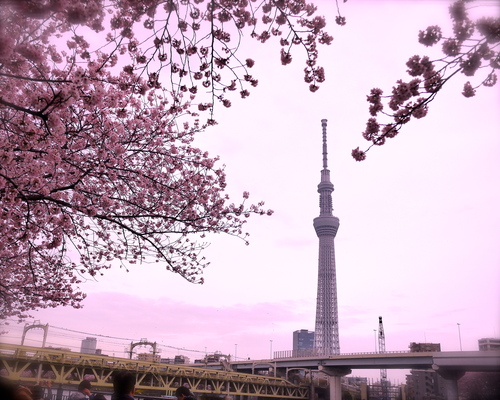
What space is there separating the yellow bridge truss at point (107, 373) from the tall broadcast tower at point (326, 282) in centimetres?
3749

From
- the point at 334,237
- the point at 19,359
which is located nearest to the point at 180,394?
the point at 19,359

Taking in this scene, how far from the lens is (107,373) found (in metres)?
36.8

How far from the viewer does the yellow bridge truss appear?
91.4 feet

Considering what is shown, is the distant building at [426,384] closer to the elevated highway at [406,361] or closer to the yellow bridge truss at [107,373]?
the elevated highway at [406,361]

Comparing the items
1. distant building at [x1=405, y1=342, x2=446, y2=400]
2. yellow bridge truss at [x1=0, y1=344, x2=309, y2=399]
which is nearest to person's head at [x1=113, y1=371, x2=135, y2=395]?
yellow bridge truss at [x1=0, y1=344, x2=309, y2=399]

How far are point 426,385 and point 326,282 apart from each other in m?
33.2

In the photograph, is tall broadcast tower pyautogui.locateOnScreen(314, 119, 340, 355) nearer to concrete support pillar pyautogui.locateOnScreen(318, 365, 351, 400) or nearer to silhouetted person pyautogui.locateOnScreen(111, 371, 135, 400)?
concrete support pillar pyautogui.locateOnScreen(318, 365, 351, 400)

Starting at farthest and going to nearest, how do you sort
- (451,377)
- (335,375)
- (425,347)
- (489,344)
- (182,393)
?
1. (489,344)
2. (425,347)
3. (335,375)
4. (451,377)
5. (182,393)

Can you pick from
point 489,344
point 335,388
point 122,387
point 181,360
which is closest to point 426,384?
point 489,344

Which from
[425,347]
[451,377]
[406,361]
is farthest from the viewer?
[425,347]

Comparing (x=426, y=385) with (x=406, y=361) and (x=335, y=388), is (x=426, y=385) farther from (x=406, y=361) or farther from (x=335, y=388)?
(x=406, y=361)

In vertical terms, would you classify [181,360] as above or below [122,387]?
above

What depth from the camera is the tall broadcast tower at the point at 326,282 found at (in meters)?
101

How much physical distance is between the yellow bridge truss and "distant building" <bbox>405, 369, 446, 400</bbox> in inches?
1585
